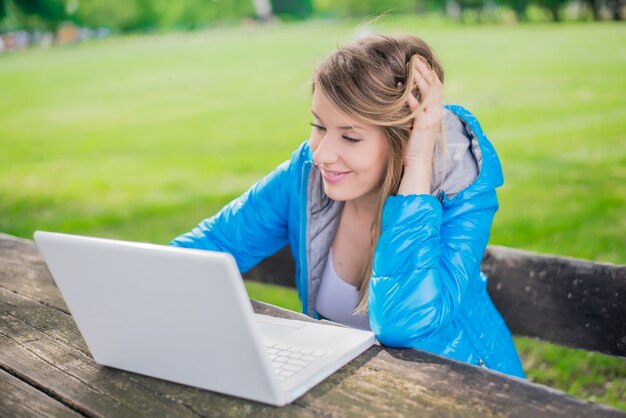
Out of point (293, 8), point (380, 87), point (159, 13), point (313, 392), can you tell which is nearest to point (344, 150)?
point (380, 87)

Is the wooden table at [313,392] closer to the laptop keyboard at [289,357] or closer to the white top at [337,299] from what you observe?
the laptop keyboard at [289,357]

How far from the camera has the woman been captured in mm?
1679

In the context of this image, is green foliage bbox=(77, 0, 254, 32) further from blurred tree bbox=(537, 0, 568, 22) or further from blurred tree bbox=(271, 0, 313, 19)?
blurred tree bbox=(537, 0, 568, 22)

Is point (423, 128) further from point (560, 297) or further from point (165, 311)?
point (165, 311)

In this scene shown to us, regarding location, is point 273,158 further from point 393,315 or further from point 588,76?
point 393,315

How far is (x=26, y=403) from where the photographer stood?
132 centimetres

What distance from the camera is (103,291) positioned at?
1.28 meters

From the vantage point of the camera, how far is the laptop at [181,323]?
110 centimetres

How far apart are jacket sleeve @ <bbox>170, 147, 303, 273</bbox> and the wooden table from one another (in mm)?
625

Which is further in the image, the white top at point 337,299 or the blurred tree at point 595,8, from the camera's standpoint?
the blurred tree at point 595,8

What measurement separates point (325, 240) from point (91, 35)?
13.4 m

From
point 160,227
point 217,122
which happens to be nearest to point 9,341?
point 160,227

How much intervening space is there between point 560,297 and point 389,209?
54 cm

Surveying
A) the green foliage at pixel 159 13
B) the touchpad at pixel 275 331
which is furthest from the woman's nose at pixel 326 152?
the green foliage at pixel 159 13
